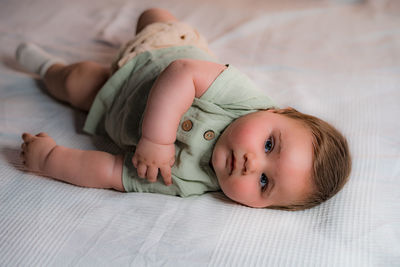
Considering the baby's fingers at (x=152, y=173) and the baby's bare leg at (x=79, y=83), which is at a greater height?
the baby's bare leg at (x=79, y=83)

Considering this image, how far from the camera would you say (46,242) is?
84 cm

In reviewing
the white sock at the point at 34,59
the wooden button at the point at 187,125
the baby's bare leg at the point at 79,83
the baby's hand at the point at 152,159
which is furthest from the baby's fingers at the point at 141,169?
the white sock at the point at 34,59

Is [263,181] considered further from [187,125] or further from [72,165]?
[72,165]

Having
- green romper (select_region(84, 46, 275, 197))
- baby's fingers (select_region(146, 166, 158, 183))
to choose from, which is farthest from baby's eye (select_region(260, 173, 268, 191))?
baby's fingers (select_region(146, 166, 158, 183))

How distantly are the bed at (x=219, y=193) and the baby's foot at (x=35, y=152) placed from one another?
0.10ft

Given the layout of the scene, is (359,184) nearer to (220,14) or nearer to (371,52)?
(371,52)

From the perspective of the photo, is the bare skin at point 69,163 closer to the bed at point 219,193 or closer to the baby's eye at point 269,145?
the bed at point 219,193

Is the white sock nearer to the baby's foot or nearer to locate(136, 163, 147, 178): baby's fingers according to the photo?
the baby's foot

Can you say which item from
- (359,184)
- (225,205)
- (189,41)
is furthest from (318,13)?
(225,205)

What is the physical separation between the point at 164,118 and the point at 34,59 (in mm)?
752

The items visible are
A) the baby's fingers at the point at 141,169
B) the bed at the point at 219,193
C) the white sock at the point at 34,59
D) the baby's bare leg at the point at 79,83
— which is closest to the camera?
the bed at the point at 219,193

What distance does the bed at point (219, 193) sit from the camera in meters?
0.83

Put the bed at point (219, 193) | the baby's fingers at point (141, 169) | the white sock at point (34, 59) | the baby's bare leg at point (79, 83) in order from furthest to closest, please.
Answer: the white sock at point (34, 59)
the baby's bare leg at point (79, 83)
the baby's fingers at point (141, 169)
the bed at point (219, 193)

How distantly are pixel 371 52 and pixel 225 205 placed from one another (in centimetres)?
97
